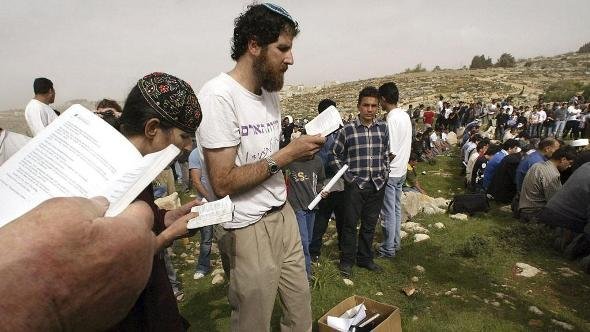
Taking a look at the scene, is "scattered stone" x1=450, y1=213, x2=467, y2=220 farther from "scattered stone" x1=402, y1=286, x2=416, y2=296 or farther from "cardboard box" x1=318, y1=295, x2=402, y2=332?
"cardboard box" x1=318, y1=295, x2=402, y2=332

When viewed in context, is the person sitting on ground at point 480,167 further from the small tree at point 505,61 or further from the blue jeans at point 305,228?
the small tree at point 505,61

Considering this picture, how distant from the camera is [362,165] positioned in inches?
181

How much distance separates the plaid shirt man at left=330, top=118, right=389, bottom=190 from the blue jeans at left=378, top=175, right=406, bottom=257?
0.65m

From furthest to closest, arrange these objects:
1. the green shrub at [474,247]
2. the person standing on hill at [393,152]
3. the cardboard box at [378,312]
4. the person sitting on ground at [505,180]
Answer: the person sitting on ground at [505,180] → the green shrub at [474,247] → the person standing on hill at [393,152] → the cardboard box at [378,312]

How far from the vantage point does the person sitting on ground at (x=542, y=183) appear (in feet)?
20.0

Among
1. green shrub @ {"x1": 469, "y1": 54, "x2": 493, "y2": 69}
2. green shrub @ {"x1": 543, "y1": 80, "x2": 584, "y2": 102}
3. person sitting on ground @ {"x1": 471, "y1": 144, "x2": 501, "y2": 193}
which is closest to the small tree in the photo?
green shrub @ {"x1": 469, "y1": 54, "x2": 493, "y2": 69}

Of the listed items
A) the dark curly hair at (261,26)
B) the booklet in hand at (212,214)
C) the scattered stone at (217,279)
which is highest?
the dark curly hair at (261,26)

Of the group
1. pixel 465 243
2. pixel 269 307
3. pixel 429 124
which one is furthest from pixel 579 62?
pixel 269 307

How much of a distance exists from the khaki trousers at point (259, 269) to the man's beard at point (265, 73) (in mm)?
806

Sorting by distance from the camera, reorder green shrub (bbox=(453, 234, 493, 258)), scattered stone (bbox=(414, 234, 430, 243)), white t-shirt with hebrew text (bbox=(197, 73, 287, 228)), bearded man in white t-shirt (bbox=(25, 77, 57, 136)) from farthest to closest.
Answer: scattered stone (bbox=(414, 234, 430, 243)) → green shrub (bbox=(453, 234, 493, 258)) → bearded man in white t-shirt (bbox=(25, 77, 57, 136)) → white t-shirt with hebrew text (bbox=(197, 73, 287, 228))

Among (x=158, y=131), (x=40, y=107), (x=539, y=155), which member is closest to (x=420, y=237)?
(x=539, y=155)

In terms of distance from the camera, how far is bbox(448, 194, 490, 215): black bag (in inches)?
290

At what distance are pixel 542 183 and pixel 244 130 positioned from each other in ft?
19.9

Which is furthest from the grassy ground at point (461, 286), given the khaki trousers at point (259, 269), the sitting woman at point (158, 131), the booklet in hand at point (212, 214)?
the booklet in hand at point (212, 214)
